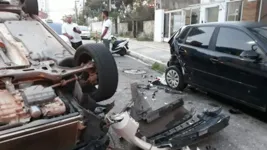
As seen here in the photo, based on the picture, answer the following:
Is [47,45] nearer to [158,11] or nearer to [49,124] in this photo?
[49,124]

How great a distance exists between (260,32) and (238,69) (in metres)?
A: 0.76

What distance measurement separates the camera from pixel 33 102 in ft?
6.89

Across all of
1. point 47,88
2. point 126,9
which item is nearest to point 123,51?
point 47,88

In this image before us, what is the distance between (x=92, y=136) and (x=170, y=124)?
1.16 metres

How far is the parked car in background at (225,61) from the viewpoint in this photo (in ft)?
12.5

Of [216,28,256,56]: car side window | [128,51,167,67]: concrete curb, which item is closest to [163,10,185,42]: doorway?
[128,51,167,67]: concrete curb

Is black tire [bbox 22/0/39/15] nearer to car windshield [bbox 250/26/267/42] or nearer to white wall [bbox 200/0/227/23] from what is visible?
car windshield [bbox 250/26/267/42]

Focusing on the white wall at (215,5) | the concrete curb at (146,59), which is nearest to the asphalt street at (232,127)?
the concrete curb at (146,59)

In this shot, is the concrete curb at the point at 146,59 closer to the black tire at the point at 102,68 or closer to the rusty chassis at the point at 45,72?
the black tire at the point at 102,68

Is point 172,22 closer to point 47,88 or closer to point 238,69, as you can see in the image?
point 238,69

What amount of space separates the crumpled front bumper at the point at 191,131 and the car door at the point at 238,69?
29.6 inches

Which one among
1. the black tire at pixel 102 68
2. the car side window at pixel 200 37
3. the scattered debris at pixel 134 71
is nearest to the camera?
the black tire at pixel 102 68

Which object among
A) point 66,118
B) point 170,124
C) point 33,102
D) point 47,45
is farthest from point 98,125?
point 47,45

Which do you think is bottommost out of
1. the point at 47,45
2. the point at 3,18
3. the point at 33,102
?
the point at 33,102
